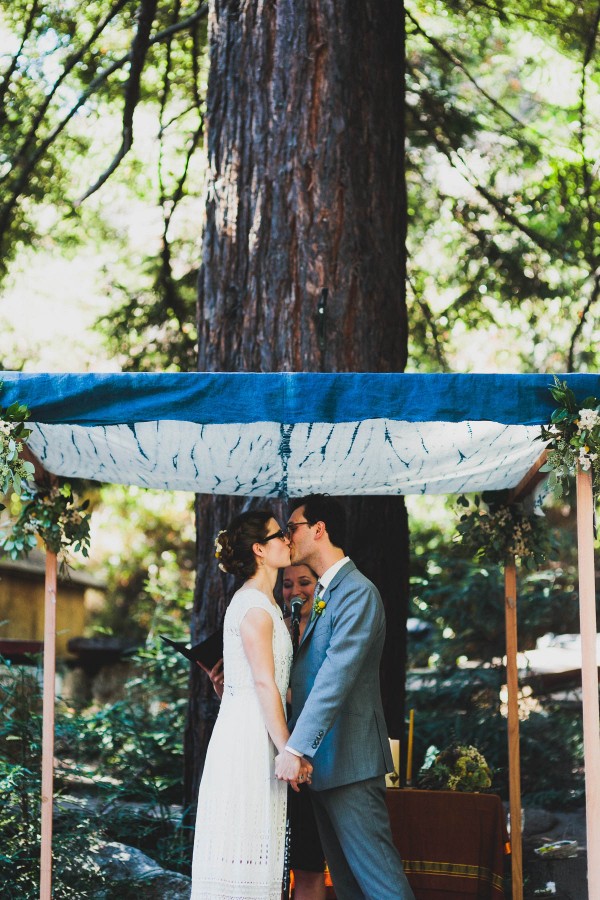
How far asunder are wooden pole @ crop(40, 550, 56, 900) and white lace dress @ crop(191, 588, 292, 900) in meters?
0.83

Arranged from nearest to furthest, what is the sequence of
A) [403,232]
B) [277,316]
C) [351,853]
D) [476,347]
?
[351,853] < [277,316] < [403,232] < [476,347]

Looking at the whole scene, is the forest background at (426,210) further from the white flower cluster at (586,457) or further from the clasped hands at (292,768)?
the white flower cluster at (586,457)

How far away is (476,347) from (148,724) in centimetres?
897

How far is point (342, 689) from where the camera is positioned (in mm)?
4020

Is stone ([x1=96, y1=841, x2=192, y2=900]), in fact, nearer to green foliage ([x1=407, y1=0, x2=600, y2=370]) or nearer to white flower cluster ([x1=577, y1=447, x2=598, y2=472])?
white flower cluster ([x1=577, y1=447, x2=598, y2=472])

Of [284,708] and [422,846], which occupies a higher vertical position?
[284,708]

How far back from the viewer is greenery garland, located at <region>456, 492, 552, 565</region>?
5773 millimetres

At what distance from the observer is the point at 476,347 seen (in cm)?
1552

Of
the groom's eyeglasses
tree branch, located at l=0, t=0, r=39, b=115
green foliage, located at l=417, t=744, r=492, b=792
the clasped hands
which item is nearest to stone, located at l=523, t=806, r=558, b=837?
green foliage, located at l=417, t=744, r=492, b=792

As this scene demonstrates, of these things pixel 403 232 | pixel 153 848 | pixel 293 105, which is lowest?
pixel 153 848

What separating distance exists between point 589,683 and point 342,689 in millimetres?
903

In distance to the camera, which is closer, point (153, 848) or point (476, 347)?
point (153, 848)

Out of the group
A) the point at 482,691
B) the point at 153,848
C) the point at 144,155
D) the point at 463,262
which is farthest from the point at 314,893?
the point at 144,155

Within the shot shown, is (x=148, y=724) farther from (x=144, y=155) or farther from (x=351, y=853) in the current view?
(x=144, y=155)
